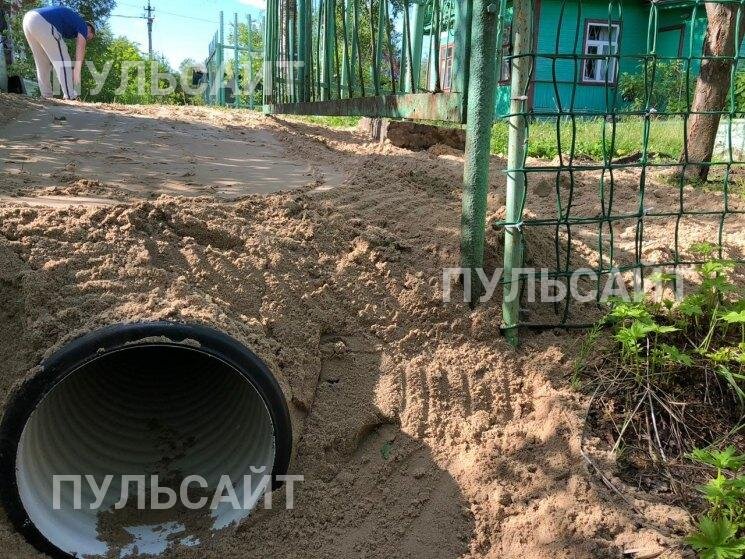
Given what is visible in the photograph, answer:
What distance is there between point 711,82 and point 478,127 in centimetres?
354

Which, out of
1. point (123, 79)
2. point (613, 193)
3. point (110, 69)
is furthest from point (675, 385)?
point (110, 69)

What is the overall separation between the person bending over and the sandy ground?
703 centimetres

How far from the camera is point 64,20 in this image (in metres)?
9.58

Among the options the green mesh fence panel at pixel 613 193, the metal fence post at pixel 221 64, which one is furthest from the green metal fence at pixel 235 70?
the green mesh fence panel at pixel 613 193

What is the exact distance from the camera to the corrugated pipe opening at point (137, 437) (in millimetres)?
2266

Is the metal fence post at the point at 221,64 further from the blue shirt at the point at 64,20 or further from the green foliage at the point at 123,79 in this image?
the blue shirt at the point at 64,20

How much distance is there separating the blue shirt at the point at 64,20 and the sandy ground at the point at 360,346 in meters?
7.13

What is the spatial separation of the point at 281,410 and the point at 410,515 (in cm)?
66

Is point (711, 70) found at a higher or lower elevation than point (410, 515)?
higher

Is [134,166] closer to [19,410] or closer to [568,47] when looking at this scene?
[19,410]

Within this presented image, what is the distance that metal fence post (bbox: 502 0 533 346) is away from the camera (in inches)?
104

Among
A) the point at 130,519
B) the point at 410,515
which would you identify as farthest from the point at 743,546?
the point at 130,519

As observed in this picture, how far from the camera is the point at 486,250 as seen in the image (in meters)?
3.17

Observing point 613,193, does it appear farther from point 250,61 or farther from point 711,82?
point 250,61
